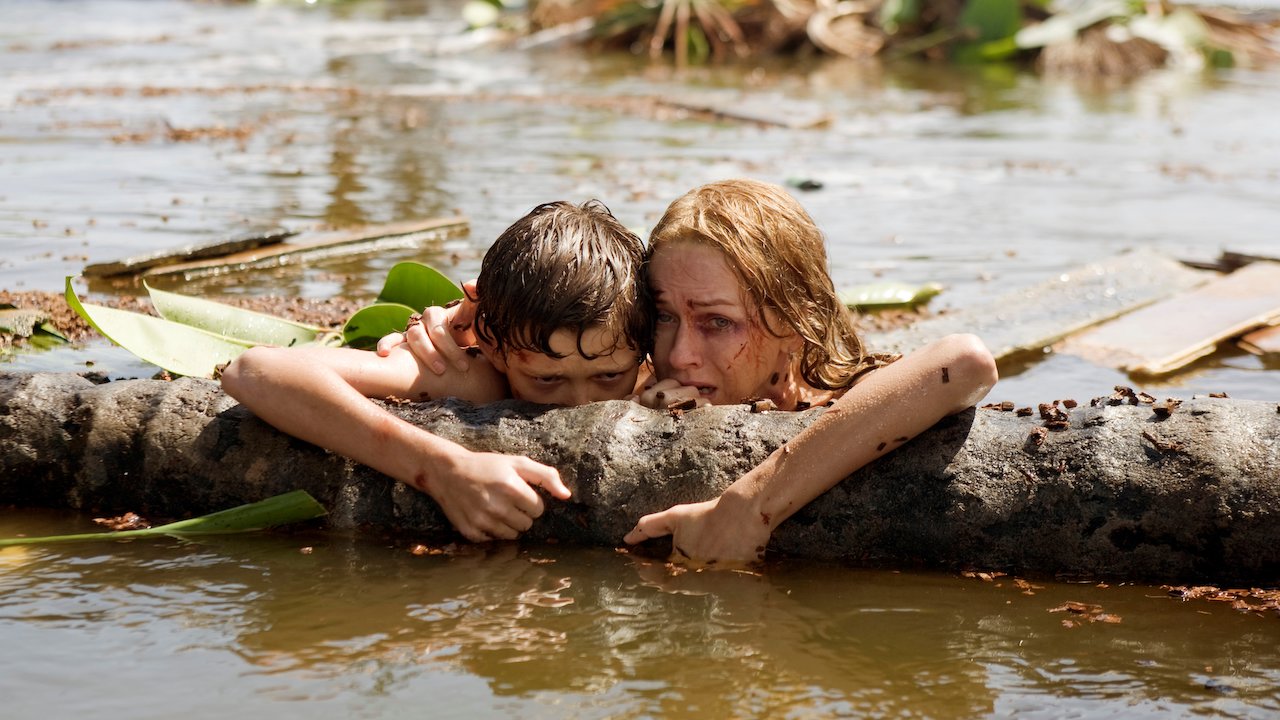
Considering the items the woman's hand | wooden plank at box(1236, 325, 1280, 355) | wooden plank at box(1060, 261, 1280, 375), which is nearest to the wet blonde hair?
A: the woman's hand

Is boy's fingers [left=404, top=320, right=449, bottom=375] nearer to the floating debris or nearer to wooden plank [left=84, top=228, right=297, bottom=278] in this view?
the floating debris

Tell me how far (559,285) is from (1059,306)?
3605 mm

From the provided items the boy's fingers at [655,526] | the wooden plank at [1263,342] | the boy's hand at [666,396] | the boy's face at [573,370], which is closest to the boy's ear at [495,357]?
the boy's face at [573,370]

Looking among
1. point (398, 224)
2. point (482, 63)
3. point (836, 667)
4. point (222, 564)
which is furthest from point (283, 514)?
point (482, 63)

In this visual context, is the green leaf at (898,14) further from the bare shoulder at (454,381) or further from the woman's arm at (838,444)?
the woman's arm at (838,444)

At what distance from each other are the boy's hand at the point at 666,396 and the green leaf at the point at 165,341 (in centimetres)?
153

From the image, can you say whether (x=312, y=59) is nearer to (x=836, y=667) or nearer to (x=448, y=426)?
(x=448, y=426)

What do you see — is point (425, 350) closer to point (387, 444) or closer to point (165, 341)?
point (387, 444)

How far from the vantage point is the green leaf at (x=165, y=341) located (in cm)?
436

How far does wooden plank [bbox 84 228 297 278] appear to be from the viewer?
641cm

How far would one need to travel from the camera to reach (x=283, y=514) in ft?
12.0

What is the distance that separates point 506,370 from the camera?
3961mm

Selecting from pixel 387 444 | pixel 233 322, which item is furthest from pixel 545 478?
pixel 233 322

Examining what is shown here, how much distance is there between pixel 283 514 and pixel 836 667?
5.20 feet
